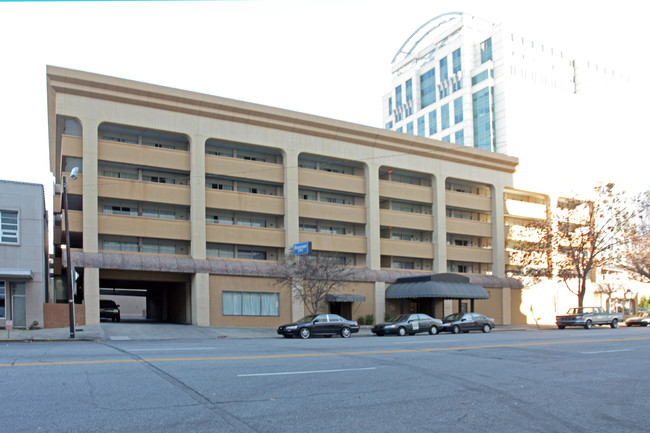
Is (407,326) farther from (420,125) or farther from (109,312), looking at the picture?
(420,125)

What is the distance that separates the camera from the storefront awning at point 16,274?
2884 cm

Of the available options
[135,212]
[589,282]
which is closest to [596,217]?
[589,282]

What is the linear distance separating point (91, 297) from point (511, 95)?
212 ft

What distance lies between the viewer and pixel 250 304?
131 ft

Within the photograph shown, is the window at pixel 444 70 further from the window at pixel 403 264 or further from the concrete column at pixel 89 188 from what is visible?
the concrete column at pixel 89 188

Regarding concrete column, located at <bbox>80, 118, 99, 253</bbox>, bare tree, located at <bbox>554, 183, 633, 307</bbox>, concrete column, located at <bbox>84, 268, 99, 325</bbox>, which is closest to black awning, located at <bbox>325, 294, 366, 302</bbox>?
concrete column, located at <bbox>84, 268, 99, 325</bbox>

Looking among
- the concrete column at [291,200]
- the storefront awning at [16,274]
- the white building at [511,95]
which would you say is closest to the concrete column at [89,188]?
the storefront awning at [16,274]

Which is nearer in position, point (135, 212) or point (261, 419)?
point (261, 419)

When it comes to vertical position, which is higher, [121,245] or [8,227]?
[8,227]

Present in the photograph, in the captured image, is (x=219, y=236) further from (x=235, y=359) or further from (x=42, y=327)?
(x=235, y=359)

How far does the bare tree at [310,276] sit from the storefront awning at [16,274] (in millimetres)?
14890

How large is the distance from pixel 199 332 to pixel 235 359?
746 inches

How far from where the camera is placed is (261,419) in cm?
817

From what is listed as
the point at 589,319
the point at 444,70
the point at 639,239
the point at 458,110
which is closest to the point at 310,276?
the point at 589,319
